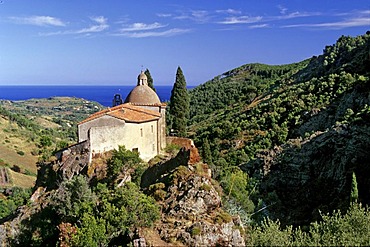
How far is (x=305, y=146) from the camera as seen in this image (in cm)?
3909

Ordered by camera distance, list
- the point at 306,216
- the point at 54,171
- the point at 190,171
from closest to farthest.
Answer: the point at 190,171 → the point at 306,216 → the point at 54,171

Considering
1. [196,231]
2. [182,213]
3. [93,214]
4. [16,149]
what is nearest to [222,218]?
[196,231]

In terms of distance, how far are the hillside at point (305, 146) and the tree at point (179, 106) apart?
15.3 feet

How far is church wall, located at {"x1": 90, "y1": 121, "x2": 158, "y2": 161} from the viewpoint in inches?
1284

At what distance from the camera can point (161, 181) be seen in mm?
25812

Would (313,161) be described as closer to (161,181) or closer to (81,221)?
(161,181)

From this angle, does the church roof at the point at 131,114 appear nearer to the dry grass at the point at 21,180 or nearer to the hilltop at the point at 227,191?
the hilltop at the point at 227,191

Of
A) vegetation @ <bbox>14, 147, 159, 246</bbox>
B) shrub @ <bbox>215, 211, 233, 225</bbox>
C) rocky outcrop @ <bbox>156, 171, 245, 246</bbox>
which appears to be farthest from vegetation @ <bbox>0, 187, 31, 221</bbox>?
shrub @ <bbox>215, 211, 233, 225</bbox>

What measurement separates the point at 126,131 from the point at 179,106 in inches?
864

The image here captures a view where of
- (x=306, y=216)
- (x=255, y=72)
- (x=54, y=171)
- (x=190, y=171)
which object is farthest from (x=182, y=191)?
(x=255, y=72)

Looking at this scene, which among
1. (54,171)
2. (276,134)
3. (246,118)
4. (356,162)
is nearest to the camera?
(356,162)

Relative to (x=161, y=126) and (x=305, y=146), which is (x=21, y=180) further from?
(x=305, y=146)

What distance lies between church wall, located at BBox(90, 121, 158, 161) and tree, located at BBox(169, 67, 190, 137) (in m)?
16.4

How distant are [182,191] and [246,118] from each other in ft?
146
